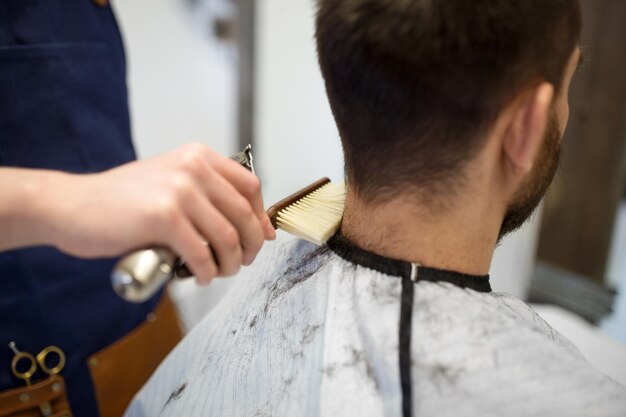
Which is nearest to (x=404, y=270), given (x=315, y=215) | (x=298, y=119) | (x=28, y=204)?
(x=315, y=215)

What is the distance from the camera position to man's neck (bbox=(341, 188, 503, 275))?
76 cm

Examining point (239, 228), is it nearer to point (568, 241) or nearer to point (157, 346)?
point (157, 346)

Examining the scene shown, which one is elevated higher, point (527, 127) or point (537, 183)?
point (527, 127)

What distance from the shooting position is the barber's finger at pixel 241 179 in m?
0.61

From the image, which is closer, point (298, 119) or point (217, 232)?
point (217, 232)

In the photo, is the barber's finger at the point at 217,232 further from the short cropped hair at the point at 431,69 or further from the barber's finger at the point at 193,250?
the short cropped hair at the point at 431,69

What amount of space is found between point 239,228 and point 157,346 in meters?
0.79

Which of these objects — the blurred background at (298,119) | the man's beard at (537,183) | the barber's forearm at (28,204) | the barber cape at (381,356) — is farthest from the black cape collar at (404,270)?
the blurred background at (298,119)

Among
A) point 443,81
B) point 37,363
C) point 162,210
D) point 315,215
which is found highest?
point 443,81

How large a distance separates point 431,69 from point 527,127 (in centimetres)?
16

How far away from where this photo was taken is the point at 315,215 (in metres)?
0.88

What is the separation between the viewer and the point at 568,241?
2.32m

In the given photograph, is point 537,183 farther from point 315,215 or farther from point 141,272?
point 141,272

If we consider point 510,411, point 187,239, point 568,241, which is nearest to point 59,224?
point 187,239
